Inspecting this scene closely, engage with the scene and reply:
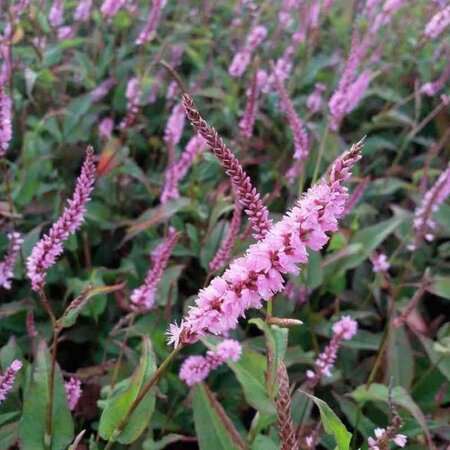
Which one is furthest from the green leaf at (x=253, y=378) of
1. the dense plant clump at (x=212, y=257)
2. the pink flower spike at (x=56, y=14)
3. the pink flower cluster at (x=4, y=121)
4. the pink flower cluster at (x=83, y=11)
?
the pink flower cluster at (x=83, y=11)

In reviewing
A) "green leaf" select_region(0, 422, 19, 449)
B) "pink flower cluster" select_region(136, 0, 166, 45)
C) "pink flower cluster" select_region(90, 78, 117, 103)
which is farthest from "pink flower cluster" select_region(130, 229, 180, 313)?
"pink flower cluster" select_region(90, 78, 117, 103)

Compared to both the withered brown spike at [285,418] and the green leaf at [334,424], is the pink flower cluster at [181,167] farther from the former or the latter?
the withered brown spike at [285,418]

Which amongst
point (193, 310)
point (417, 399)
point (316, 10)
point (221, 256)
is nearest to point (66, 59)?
point (316, 10)

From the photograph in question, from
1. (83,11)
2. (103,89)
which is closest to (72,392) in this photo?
(103,89)

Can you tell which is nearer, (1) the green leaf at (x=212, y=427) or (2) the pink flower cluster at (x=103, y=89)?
(1) the green leaf at (x=212, y=427)

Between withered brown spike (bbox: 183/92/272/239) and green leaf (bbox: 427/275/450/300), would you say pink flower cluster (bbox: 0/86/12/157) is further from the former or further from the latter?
green leaf (bbox: 427/275/450/300)

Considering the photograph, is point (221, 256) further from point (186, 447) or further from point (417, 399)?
point (417, 399)

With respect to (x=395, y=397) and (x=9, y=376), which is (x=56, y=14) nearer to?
(x=9, y=376)
